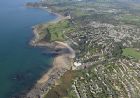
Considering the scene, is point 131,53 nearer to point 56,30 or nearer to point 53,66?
point 53,66

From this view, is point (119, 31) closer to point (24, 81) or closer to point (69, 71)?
point (69, 71)

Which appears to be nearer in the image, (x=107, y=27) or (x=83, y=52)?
(x=83, y=52)

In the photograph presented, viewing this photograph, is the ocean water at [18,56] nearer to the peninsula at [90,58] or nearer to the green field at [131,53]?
the peninsula at [90,58]

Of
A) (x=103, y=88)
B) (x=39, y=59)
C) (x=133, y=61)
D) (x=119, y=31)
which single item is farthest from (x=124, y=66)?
(x=119, y=31)

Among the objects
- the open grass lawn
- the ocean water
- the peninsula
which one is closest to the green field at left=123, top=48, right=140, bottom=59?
the peninsula

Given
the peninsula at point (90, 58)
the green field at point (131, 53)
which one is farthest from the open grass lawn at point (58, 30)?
the green field at point (131, 53)

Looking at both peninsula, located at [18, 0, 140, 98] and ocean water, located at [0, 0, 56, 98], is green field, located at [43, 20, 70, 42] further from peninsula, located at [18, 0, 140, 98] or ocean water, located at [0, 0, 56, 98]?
ocean water, located at [0, 0, 56, 98]
